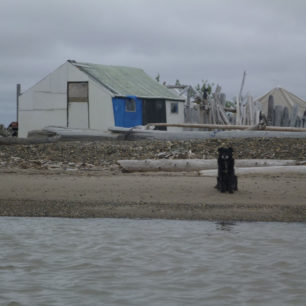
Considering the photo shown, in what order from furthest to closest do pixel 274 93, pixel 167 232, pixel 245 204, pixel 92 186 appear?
pixel 274 93, pixel 92 186, pixel 245 204, pixel 167 232

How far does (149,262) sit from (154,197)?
3.63 meters

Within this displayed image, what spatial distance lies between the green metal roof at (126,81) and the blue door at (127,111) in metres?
0.28

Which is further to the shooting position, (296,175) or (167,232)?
(296,175)

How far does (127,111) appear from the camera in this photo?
3058 centimetres

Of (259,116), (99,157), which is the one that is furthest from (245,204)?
(259,116)

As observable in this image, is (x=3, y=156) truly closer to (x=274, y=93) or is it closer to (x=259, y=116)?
(x=259, y=116)

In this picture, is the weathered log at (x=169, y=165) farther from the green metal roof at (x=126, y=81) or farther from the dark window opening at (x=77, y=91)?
the dark window opening at (x=77, y=91)

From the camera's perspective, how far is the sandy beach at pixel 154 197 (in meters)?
10.7

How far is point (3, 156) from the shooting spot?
59.1 ft

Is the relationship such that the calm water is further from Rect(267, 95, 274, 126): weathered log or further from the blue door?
the blue door

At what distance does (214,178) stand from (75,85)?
18.3 metres

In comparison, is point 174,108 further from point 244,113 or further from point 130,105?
point 244,113

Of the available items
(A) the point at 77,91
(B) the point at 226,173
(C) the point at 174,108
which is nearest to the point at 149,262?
(B) the point at 226,173

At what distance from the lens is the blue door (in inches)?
1179
